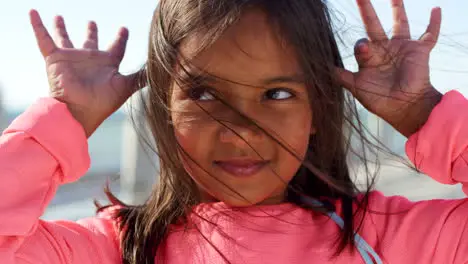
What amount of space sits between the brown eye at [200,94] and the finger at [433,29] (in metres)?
0.36

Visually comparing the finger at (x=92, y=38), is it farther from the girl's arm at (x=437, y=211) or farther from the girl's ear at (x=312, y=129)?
the girl's arm at (x=437, y=211)

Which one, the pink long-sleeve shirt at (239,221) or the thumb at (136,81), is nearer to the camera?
the pink long-sleeve shirt at (239,221)

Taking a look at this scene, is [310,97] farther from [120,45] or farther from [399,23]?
[120,45]

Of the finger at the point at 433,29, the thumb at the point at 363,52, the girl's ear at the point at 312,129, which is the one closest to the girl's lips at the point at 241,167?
the girl's ear at the point at 312,129

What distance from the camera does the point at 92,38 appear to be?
1.19 meters

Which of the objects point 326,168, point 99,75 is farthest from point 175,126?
point 326,168

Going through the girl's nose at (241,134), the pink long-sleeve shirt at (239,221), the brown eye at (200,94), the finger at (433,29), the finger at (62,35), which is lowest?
the pink long-sleeve shirt at (239,221)

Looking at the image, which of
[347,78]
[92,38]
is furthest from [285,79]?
[92,38]

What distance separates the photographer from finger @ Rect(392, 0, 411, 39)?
3.62ft

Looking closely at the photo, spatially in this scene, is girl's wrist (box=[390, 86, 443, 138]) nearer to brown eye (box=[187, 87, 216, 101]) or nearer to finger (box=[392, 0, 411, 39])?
finger (box=[392, 0, 411, 39])

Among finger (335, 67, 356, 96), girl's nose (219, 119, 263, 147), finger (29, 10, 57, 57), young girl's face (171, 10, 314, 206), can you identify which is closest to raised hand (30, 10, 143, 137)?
finger (29, 10, 57, 57)

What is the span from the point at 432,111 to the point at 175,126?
40 centimetres

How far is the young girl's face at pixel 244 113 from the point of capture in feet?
3.30

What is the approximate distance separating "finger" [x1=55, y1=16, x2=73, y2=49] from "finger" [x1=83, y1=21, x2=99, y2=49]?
0.09ft
